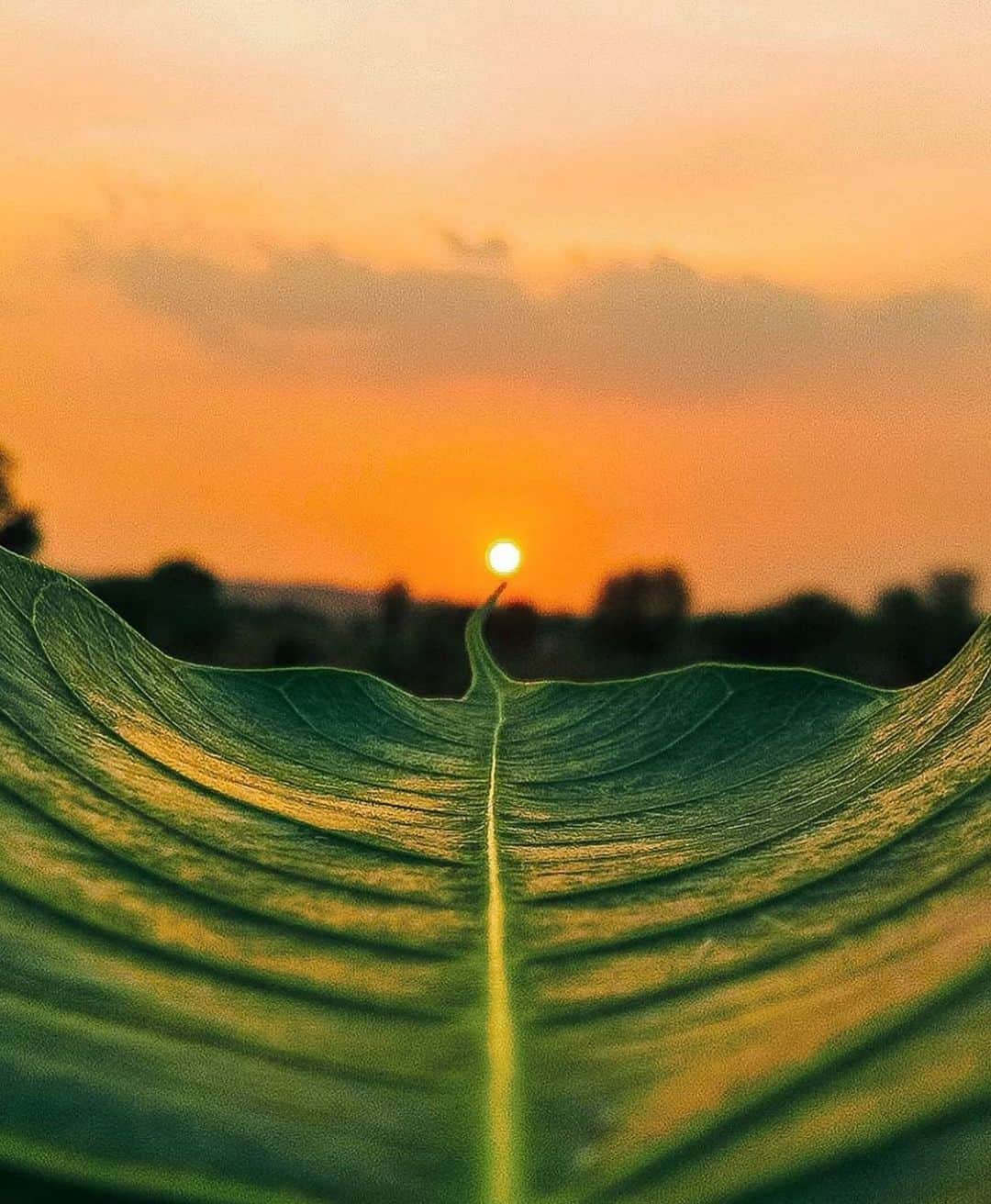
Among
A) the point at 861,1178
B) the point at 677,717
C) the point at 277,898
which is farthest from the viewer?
the point at 677,717

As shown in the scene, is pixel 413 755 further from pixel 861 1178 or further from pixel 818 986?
pixel 861 1178

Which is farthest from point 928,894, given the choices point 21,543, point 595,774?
point 21,543

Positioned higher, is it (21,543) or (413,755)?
(21,543)

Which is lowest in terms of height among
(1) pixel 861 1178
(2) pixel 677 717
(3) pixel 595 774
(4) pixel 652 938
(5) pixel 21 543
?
(1) pixel 861 1178

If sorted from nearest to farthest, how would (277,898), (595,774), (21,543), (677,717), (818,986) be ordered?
(818,986) → (277,898) → (595,774) → (677,717) → (21,543)

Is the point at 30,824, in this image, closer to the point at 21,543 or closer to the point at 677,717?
the point at 677,717

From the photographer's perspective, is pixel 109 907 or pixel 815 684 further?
pixel 815 684

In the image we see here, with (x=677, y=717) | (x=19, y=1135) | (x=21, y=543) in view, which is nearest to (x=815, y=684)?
(x=677, y=717)
